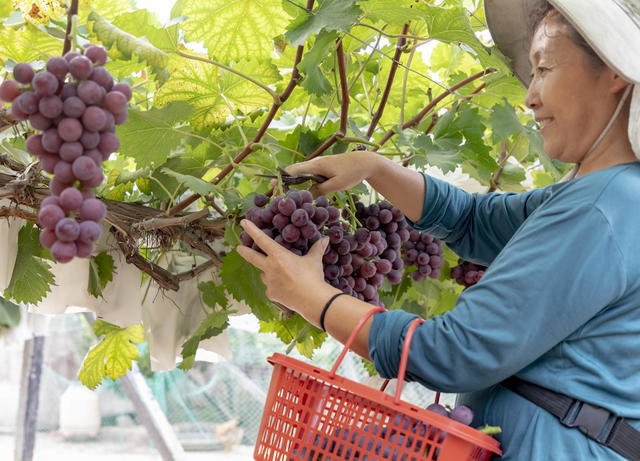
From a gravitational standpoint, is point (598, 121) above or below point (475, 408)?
above

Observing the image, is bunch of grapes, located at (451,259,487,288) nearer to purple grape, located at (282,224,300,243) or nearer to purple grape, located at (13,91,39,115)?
purple grape, located at (282,224,300,243)

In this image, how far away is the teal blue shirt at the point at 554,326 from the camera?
0.63m

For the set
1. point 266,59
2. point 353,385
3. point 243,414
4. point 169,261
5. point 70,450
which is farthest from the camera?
point 70,450

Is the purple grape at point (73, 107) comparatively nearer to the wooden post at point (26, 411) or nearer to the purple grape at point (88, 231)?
the purple grape at point (88, 231)

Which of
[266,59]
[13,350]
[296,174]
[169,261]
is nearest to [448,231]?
[296,174]

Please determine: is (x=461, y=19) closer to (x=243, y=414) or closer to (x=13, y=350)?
(x=243, y=414)

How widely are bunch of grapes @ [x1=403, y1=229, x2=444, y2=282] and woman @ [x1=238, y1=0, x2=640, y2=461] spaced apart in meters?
0.35

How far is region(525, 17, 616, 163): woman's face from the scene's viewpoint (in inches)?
28.0

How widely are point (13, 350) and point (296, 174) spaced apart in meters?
6.52

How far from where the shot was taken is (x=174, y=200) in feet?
3.24

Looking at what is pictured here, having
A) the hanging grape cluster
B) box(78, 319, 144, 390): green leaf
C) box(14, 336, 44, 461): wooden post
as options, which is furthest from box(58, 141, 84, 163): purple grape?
box(14, 336, 44, 461): wooden post

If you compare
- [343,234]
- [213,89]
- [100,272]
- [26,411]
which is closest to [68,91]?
[343,234]

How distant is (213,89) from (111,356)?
642 millimetres

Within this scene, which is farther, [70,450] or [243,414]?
[70,450]
